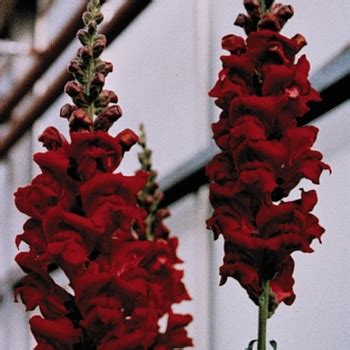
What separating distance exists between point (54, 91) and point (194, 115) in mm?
2087

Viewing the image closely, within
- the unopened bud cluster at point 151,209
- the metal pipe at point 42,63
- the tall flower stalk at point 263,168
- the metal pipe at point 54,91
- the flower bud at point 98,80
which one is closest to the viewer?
the tall flower stalk at point 263,168

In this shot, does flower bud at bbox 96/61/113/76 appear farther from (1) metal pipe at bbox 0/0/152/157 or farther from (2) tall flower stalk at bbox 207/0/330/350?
(1) metal pipe at bbox 0/0/152/157

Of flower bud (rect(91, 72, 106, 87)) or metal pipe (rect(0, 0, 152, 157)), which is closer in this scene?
flower bud (rect(91, 72, 106, 87))

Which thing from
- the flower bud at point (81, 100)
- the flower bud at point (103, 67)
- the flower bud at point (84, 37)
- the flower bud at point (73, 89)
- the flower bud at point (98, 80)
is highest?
the flower bud at point (84, 37)

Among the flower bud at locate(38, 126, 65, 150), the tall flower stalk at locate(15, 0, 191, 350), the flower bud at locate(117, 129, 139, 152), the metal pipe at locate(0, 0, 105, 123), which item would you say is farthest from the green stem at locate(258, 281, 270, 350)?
the metal pipe at locate(0, 0, 105, 123)

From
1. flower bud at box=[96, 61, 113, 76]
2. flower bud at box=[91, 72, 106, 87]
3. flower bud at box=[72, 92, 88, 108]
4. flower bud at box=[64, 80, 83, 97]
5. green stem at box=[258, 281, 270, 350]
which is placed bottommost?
green stem at box=[258, 281, 270, 350]

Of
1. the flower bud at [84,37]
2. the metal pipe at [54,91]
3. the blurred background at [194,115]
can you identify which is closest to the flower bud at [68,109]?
the flower bud at [84,37]

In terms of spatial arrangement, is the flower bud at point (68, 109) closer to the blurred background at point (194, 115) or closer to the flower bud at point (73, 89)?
the flower bud at point (73, 89)

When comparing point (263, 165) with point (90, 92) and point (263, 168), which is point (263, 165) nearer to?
point (263, 168)

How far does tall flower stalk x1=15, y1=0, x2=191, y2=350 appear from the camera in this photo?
179cm

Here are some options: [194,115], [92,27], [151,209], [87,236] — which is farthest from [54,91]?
[87,236]

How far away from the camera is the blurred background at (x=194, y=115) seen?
3.26 m

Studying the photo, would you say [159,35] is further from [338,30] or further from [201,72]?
[338,30]

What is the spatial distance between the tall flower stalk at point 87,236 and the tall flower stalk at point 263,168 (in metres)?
0.15
